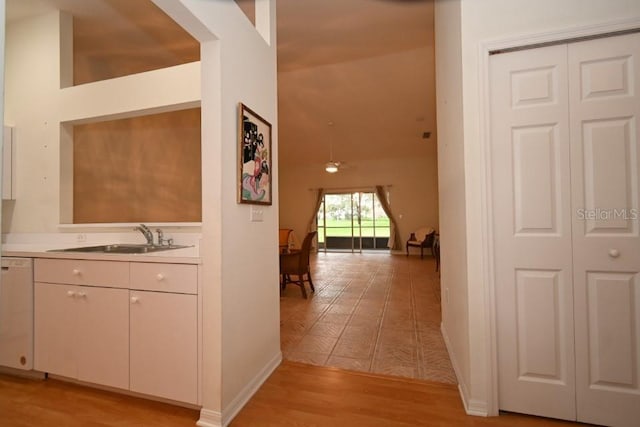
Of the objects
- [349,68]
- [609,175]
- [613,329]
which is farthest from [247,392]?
[349,68]

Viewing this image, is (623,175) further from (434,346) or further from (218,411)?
(218,411)

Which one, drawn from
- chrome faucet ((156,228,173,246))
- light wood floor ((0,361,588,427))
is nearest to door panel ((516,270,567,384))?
light wood floor ((0,361,588,427))

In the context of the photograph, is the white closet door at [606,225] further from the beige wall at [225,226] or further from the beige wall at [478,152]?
the beige wall at [225,226]

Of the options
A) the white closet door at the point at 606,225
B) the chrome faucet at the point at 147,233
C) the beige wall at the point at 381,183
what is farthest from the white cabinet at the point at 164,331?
the beige wall at the point at 381,183

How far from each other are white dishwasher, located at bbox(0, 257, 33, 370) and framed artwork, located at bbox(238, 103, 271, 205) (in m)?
1.62

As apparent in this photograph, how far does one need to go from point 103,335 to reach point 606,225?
9.99 ft

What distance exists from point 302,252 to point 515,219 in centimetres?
285

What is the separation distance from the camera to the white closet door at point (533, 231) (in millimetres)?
1613

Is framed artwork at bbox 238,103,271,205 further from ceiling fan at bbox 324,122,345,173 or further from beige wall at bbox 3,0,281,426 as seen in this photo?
ceiling fan at bbox 324,122,345,173

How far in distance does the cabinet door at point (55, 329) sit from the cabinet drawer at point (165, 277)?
53 cm

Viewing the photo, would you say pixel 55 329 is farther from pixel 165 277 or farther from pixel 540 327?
pixel 540 327

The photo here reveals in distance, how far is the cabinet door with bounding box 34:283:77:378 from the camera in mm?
1868

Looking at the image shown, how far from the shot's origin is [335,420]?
1.62 metres

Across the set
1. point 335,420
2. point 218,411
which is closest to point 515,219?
point 335,420
